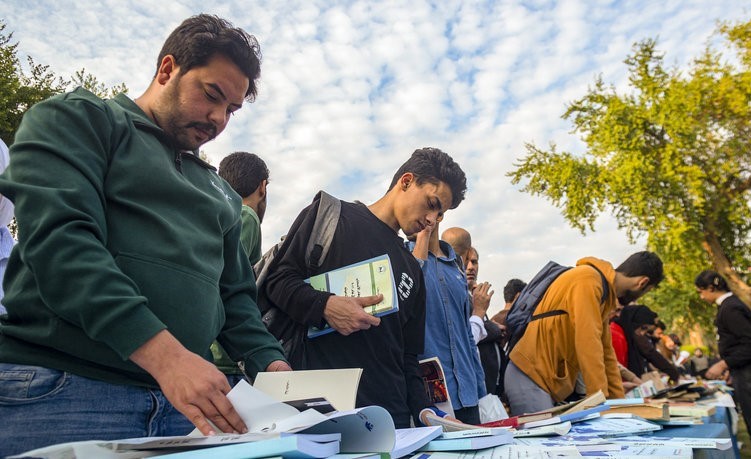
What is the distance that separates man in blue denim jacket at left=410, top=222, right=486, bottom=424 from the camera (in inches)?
111

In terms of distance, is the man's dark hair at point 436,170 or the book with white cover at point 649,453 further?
the man's dark hair at point 436,170

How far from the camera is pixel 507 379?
3.57m

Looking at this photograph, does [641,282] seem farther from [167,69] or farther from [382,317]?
[167,69]

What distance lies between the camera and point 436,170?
2.54 m

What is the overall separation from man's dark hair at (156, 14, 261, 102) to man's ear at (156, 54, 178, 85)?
1cm

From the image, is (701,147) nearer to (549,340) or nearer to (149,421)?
(549,340)

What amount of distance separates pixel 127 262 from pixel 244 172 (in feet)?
5.83

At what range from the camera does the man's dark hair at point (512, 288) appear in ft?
17.7

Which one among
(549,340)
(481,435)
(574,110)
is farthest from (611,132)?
(481,435)

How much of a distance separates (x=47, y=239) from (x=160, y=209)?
28cm

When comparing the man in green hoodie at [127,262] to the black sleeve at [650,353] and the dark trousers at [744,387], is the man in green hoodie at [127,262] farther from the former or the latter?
the dark trousers at [744,387]

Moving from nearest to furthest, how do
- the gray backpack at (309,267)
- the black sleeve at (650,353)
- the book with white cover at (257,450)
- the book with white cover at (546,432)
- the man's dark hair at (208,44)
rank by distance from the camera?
the book with white cover at (257,450) → the man's dark hair at (208,44) → the book with white cover at (546,432) → the gray backpack at (309,267) → the black sleeve at (650,353)

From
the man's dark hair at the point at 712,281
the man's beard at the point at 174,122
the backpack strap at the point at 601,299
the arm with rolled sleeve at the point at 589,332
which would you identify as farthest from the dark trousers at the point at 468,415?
the man's dark hair at the point at 712,281

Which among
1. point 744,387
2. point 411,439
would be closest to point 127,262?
point 411,439
